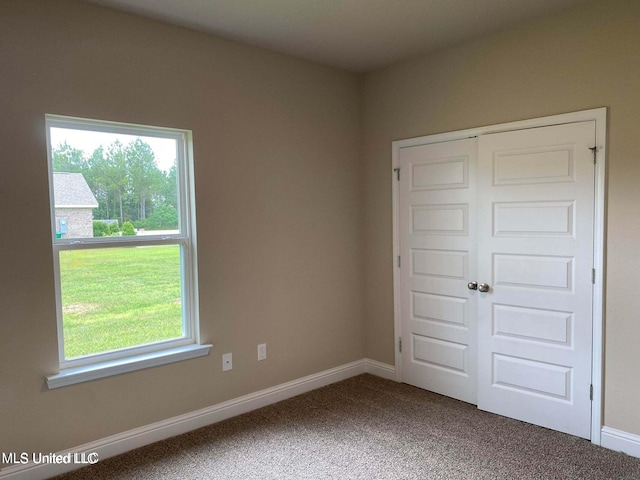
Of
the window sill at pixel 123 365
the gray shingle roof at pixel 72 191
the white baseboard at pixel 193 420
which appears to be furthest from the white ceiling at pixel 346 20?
the white baseboard at pixel 193 420

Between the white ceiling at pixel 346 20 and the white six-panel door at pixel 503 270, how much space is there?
0.72m

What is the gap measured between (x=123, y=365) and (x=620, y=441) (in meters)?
2.93

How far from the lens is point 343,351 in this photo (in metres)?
4.04

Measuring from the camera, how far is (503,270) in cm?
320

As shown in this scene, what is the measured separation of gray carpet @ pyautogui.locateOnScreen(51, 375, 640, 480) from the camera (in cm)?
254

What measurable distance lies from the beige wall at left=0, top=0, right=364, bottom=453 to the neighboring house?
114mm

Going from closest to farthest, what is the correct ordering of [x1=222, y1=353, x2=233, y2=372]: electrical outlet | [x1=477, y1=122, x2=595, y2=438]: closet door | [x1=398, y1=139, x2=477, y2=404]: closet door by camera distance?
[x1=477, y1=122, x2=595, y2=438]: closet door
[x1=222, y1=353, x2=233, y2=372]: electrical outlet
[x1=398, y1=139, x2=477, y2=404]: closet door

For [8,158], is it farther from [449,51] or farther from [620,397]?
[620,397]

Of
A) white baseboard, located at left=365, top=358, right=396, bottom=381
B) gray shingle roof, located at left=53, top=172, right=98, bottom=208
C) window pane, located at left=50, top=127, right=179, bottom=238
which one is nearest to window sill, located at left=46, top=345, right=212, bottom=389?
window pane, located at left=50, top=127, right=179, bottom=238

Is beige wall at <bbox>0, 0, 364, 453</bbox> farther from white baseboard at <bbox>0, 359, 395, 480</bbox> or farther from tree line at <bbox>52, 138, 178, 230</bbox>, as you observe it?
tree line at <bbox>52, 138, 178, 230</bbox>

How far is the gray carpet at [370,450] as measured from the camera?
254 cm

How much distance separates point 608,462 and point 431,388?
4.32 feet

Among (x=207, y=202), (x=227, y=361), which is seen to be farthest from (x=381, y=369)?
(x=207, y=202)

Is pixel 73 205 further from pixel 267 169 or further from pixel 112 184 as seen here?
pixel 267 169
